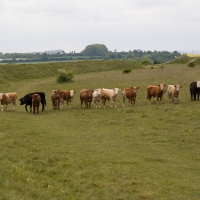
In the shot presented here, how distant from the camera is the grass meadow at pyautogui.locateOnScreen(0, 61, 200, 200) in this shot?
29.5 ft

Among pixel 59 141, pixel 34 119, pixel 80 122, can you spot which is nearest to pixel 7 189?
pixel 59 141

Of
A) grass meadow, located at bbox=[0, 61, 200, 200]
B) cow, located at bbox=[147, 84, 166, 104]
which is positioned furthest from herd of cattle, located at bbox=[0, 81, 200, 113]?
grass meadow, located at bbox=[0, 61, 200, 200]

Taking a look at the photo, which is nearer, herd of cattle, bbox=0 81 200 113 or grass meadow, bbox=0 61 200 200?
grass meadow, bbox=0 61 200 200

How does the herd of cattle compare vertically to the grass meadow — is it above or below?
above

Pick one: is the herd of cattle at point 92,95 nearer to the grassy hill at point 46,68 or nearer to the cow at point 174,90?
the cow at point 174,90

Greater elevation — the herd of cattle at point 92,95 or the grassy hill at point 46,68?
the grassy hill at point 46,68

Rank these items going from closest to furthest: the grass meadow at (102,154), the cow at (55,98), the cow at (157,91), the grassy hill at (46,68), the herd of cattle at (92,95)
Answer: the grass meadow at (102,154) < the herd of cattle at (92,95) < the cow at (55,98) < the cow at (157,91) < the grassy hill at (46,68)

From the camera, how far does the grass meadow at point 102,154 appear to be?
899 cm

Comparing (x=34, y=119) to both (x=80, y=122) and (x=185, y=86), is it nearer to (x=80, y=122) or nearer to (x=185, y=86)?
(x=80, y=122)

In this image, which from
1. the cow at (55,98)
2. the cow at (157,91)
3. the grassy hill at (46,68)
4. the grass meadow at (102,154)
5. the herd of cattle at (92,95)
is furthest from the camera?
the grassy hill at (46,68)

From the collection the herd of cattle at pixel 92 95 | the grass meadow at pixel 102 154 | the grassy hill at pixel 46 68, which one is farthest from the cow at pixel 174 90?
the grassy hill at pixel 46 68

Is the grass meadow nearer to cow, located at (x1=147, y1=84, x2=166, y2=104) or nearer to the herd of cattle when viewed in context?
the herd of cattle

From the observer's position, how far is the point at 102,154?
12.6 m

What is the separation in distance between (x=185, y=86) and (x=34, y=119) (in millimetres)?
18676
